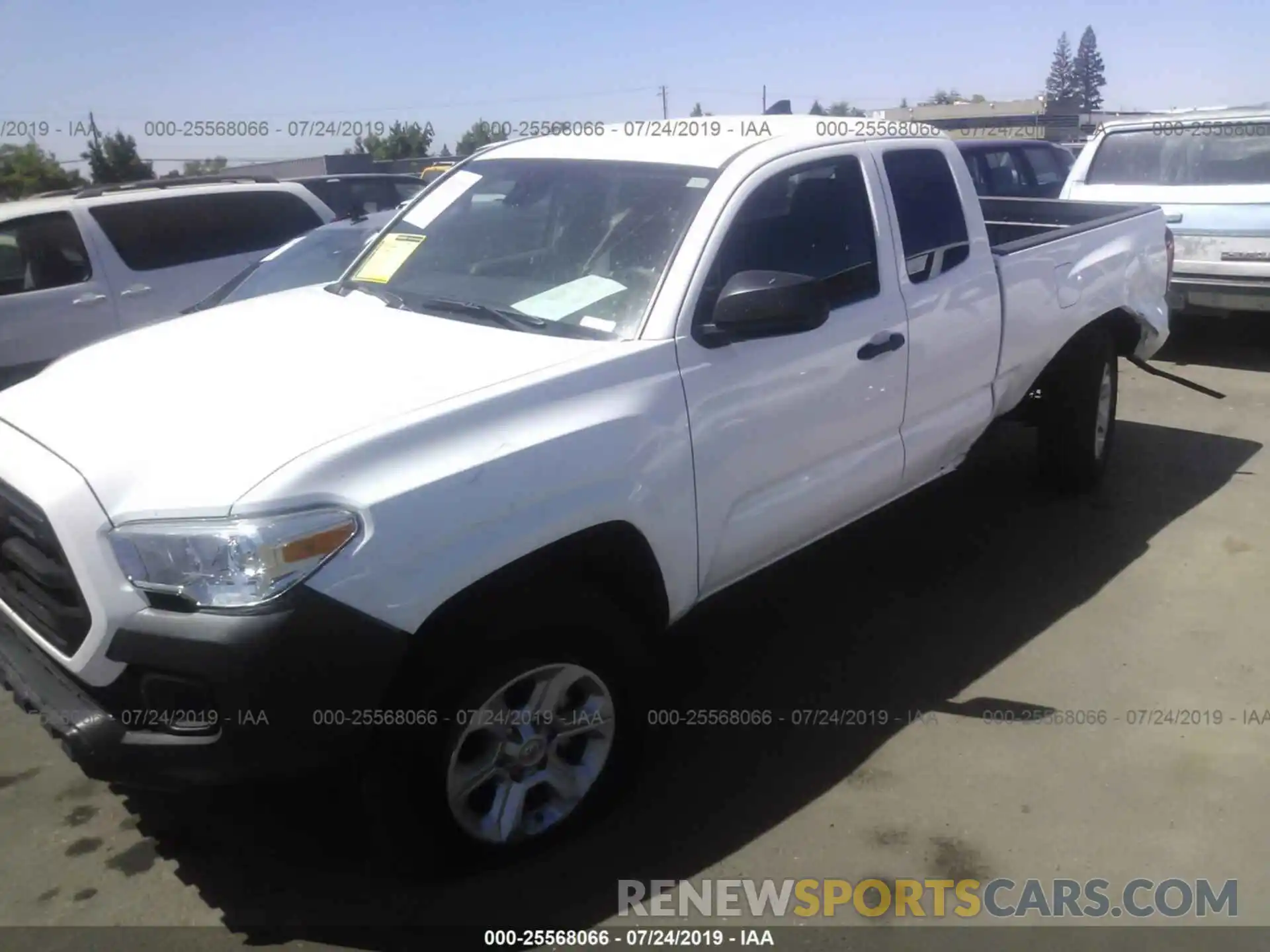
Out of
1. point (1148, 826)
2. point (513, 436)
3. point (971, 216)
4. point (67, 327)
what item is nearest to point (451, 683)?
point (513, 436)

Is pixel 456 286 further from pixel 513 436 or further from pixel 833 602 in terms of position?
pixel 833 602

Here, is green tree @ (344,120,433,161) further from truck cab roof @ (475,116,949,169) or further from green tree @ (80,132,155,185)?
truck cab roof @ (475,116,949,169)

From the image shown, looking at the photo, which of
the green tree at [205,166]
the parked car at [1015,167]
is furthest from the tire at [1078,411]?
the green tree at [205,166]

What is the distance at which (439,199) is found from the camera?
3.96 metres

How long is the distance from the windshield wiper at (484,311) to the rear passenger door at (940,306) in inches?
58.2

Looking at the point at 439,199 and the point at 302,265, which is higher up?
the point at 439,199

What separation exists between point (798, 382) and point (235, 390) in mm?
1680

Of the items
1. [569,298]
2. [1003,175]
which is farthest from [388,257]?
[1003,175]

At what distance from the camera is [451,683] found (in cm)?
253

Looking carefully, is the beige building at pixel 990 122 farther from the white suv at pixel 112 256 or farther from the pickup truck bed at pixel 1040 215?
the white suv at pixel 112 256

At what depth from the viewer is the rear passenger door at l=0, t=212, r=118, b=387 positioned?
7.01m

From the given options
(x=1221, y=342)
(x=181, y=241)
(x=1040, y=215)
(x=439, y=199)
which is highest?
(x=439, y=199)

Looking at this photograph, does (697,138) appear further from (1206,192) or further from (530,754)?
(1206,192)

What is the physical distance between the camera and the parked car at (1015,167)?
11.2m
